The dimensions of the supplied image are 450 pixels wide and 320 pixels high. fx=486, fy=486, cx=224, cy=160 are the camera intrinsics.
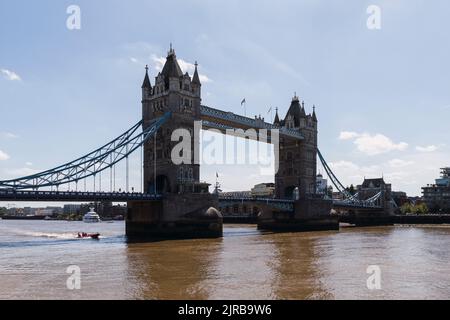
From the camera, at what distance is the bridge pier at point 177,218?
58031 millimetres

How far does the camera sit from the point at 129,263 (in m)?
34.3

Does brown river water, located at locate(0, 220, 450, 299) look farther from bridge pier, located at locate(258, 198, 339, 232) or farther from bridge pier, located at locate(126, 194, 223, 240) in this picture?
bridge pier, located at locate(258, 198, 339, 232)

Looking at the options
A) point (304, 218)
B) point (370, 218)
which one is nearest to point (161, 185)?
point (304, 218)

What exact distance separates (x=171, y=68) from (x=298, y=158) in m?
37.7

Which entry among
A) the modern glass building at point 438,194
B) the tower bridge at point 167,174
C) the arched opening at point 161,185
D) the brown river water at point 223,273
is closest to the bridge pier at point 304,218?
the tower bridge at point 167,174

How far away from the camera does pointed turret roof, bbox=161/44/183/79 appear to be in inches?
2493

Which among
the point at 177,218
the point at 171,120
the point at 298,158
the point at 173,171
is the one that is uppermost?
the point at 171,120

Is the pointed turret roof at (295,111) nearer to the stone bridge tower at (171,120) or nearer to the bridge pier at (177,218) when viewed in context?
the stone bridge tower at (171,120)

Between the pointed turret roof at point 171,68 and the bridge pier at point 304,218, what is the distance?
34.3 m

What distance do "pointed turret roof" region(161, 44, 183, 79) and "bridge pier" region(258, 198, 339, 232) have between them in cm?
3427

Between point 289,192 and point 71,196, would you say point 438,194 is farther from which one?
point 71,196

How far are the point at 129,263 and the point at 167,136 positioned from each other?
30.6 meters

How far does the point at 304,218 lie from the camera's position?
84.2 m

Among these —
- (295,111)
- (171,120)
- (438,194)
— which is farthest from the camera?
(438,194)
